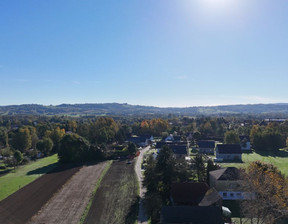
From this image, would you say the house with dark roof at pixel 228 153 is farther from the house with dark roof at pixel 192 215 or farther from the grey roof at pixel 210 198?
the house with dark roof at pixel 192 215

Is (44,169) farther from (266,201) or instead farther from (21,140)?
(266,201)

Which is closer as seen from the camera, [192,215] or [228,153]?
[192,215]

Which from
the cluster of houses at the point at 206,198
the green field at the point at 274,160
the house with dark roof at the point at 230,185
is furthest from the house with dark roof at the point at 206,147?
the house with dark roof at the point at 230,185

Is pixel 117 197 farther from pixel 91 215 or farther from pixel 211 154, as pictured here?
pixel 211 154

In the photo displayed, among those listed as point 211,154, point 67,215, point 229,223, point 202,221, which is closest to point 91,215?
point 67,215

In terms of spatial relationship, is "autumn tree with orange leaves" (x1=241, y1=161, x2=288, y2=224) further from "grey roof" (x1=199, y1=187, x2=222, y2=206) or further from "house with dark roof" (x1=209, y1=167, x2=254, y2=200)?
"house with dark roof" (x1=209, y1=167, x2=254, y2=200)

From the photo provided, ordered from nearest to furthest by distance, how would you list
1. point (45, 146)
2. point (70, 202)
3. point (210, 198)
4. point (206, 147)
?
point (210, 198), point (70, 202), point (45, 146), point (206, 147)

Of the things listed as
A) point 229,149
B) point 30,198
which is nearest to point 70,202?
point 30,198
